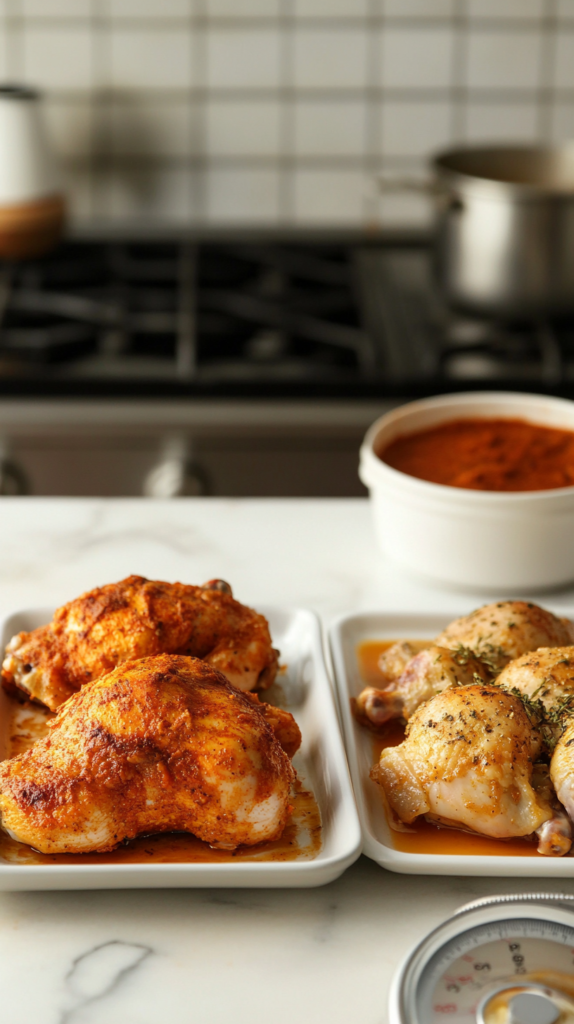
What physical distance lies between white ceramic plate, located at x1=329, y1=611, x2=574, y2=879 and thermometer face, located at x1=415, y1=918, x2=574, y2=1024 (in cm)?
9

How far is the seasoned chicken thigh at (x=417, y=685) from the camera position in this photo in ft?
3.07

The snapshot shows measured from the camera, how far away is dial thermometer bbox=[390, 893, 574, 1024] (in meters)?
0.63

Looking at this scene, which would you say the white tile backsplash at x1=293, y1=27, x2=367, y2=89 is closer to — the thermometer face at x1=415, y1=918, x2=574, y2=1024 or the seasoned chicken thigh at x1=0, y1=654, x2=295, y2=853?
the seasoned chicken thigh at x1=0, y1=654, x2=295, y2=853

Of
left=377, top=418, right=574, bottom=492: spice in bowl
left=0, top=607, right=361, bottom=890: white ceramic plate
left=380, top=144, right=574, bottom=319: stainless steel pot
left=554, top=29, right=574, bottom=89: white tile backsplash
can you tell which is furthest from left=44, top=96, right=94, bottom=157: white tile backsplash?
left=0, top=607, right=361, bottom=890: white ceramic plate

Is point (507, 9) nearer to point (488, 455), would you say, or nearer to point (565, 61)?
point (565, 61)

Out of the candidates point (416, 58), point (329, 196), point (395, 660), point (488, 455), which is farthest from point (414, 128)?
point (395, 660)

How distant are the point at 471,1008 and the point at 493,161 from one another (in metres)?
2.02

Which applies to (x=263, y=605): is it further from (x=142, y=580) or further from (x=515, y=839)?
(x=515, y=839)

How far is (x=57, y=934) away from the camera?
740mm

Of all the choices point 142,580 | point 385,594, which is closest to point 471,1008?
point 142,580

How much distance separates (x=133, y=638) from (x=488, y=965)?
1.36 feet

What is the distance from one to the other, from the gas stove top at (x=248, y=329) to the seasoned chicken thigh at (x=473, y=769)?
1.23 m

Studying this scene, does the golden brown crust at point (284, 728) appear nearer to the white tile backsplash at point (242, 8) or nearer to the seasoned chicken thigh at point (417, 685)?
the seasoned chicken thigh at point (417, 685)

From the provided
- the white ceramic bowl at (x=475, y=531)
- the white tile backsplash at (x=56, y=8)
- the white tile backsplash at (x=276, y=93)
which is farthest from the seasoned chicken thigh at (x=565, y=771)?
the white tile backsplash at (x=56, y=8)
